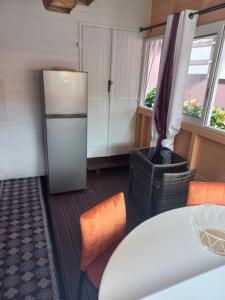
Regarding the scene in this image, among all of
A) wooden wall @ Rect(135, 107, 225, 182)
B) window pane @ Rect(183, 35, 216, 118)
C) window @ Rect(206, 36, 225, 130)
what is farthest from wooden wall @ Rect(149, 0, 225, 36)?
wooden wall @ Rect(135, 107, 225, 182)

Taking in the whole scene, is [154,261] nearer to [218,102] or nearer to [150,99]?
[218,102]

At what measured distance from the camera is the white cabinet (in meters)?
3.03

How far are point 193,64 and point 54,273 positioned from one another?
2.52 metres

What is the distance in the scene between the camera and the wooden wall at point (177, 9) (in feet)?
7.02

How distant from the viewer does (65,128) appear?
260 cm

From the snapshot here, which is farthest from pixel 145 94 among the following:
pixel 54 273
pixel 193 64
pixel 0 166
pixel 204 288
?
pixel 204 288

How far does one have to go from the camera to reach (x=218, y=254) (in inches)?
42.0

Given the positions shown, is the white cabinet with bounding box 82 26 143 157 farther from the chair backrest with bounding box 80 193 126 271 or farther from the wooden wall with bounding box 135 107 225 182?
the chair backrest with bounding box 80 193 126 271

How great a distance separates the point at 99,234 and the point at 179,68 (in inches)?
75.4

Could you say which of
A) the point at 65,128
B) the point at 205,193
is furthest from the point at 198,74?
the point at 65,128

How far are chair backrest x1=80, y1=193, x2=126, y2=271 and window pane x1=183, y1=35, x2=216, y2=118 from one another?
1.66m

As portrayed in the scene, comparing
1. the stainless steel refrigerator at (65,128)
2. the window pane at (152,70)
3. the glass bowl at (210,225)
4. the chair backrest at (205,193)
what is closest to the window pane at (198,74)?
the window pane at (152,70)

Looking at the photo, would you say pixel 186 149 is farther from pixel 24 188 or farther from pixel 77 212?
Result: pixel 24 188

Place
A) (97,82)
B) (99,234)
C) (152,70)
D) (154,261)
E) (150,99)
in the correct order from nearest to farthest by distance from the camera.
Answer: (154,261) → (99,234) → (97,82) → (152,70) → (150,99)
